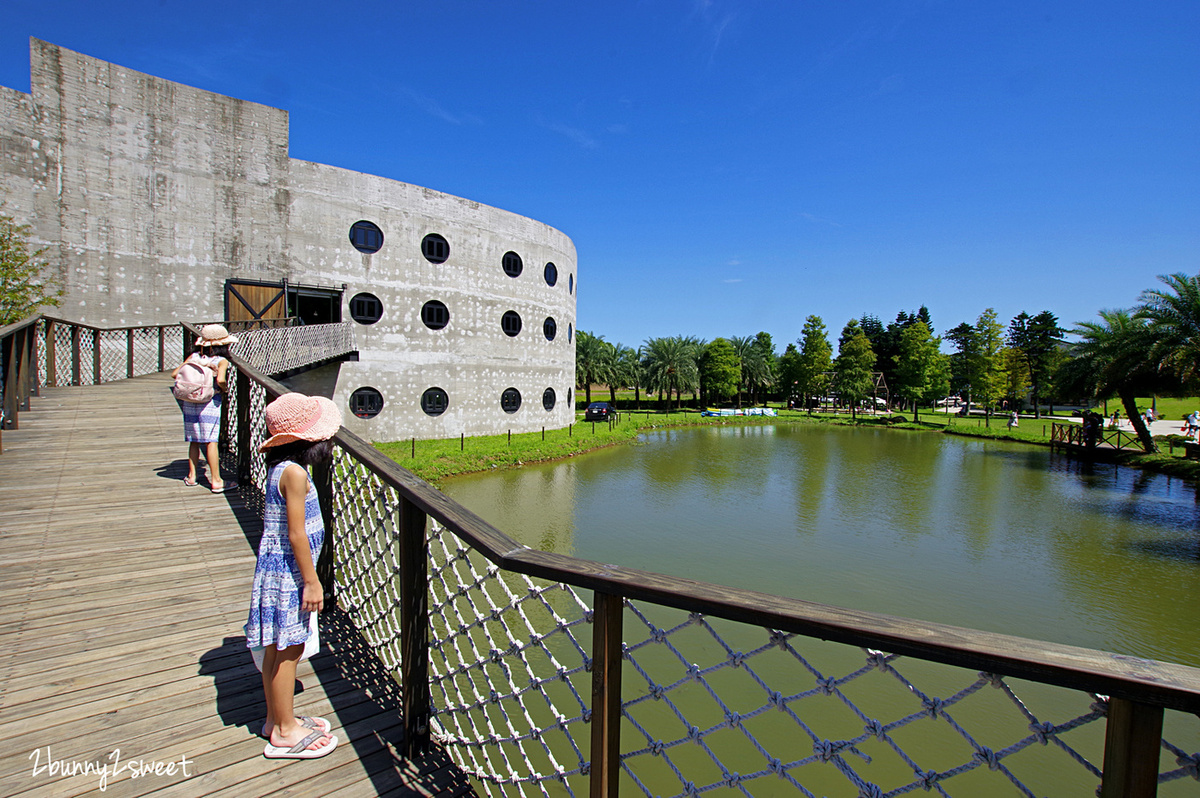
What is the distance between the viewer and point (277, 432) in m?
2.50

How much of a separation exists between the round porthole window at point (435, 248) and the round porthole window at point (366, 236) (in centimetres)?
161

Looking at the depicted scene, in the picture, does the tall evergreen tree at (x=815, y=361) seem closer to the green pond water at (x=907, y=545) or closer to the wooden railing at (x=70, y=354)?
the green pond water at (x=907, y=545)

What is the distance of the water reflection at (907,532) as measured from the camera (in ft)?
28.3

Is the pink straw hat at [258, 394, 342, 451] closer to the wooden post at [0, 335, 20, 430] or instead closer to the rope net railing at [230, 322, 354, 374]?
the wooden post at [0, 335, 20, 430]

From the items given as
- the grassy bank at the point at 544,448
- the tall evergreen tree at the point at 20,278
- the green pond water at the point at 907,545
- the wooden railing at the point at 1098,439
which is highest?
the tall evergreen tree at the point at 20,278

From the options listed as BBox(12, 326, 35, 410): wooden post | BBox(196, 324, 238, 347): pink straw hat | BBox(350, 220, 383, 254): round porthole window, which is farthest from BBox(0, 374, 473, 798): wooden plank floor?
BBox(350, 220, 383, 254): round porthole window

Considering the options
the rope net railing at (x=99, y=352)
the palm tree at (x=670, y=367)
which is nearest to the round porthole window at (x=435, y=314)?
the rope net railing at (x=99, y=352)

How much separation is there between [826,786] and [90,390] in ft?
43.5

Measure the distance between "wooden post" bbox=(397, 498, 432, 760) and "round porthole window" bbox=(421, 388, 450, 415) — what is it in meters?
18.8

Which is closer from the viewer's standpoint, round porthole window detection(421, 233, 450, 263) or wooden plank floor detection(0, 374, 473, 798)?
wooden plank floor detection(0, 374, 473, 798)

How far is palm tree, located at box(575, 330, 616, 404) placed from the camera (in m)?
40.8

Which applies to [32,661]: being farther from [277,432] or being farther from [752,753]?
[752,753]

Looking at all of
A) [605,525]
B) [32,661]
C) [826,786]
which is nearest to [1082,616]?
[826,786]

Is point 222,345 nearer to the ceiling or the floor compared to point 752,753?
nearer to the ceiling
